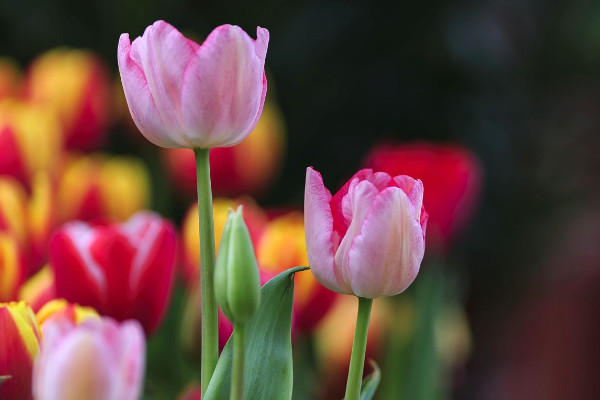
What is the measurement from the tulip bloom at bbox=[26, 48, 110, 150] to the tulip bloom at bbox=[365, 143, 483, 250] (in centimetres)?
26

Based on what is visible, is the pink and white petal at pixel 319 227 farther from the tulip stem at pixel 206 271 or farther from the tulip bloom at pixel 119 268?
the tulip bloom at pixel 119 268

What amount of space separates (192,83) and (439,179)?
0.45 meters

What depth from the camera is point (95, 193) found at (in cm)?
63

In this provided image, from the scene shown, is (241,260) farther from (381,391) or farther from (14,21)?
(14,21)

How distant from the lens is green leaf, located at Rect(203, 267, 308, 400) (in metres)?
0.30

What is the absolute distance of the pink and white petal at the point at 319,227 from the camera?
281 millimetres

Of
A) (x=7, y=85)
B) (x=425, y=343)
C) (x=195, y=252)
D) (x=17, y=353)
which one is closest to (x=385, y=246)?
(x=17, y=353)

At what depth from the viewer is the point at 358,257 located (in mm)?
274

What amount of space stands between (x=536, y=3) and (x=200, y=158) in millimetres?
1319

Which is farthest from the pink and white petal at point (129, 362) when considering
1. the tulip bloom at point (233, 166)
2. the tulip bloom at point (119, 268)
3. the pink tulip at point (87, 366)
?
the tulip bloom at point (233, 166)

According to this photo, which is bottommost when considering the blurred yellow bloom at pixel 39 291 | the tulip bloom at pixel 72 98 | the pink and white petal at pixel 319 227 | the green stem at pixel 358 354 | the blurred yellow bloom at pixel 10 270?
the green stem at pixel 358 354

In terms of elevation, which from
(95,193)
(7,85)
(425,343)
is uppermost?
(7,85)

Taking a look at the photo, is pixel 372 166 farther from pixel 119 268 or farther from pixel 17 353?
pixel 17 353

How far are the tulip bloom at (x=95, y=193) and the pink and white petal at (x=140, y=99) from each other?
0.33 meters
